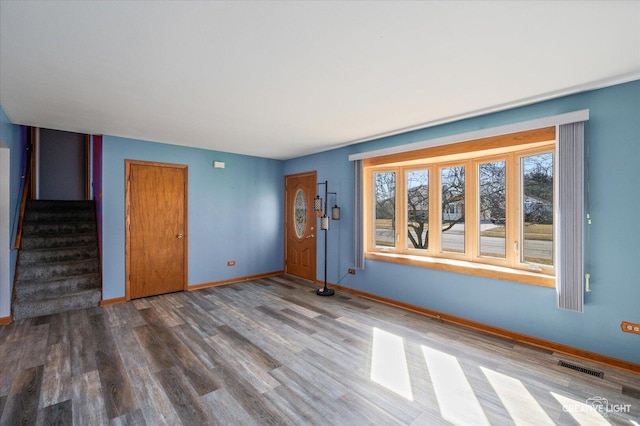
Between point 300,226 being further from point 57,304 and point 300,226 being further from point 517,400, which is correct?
point 517,400

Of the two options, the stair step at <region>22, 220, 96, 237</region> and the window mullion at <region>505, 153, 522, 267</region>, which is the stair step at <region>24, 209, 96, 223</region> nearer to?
the stair step at <region>22, 220, 96, 237</region>

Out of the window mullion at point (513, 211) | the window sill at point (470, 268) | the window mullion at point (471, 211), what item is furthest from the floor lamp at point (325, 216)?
the window mullion at point (513, 211)

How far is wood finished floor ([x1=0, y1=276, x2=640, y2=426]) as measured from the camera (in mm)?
1962

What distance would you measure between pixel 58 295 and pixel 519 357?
225 inches

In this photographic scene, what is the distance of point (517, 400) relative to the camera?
82.9 inches

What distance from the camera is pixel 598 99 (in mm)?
2596

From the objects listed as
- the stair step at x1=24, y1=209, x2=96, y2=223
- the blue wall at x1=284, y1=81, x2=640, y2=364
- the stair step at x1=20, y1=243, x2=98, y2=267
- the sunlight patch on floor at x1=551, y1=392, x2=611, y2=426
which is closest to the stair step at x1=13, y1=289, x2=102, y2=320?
the stair step at x1=20, y1=243, x2=98, y2=267

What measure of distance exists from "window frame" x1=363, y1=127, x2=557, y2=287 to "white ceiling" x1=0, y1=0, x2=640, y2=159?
42cm

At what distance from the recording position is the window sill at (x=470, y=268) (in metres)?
2.96

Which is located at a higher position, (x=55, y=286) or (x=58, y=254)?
(x=58, y=254)

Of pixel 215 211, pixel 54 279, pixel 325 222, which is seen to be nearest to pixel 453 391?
pixel 325 222

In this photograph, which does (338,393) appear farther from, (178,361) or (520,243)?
(520,243)

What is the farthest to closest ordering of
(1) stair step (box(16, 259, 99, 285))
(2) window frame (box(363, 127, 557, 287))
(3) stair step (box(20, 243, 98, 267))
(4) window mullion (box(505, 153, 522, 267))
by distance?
(3) stair step (box(20, 243, 98, 267))
(1) stair step (box(16, 259, 99, 285))
(4) window mullion (box(505, 153, 522, 267))
(2) window frame (box(363, 127, 557, 287))

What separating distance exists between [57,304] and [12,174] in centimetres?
190
